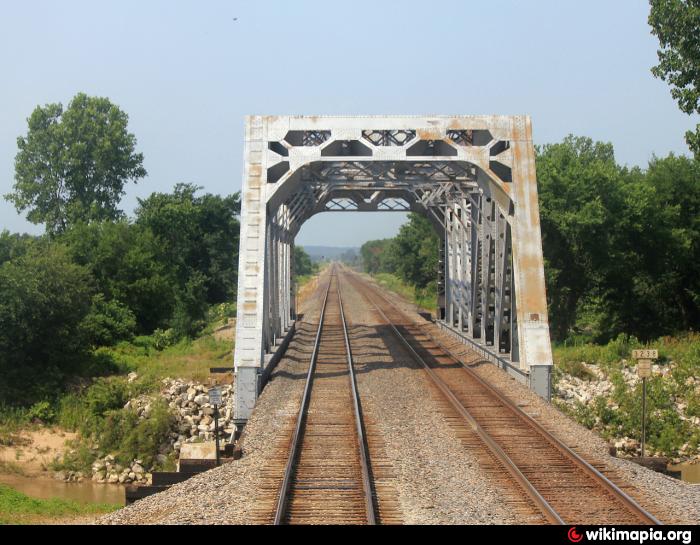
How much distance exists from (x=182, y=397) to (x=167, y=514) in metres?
12.2

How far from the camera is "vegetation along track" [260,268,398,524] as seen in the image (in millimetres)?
9156

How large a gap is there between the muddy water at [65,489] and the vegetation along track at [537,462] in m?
7.83

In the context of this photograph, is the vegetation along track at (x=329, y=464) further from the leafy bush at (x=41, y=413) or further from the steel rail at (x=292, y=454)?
the leafy bush at (x=41, y=413)

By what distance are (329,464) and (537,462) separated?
3.15 metres

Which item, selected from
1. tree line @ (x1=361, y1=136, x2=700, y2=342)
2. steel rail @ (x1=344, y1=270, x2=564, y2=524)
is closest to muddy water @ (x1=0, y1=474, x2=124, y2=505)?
steel rail @ (x1=344, y1=270, x2=564, y2=524)

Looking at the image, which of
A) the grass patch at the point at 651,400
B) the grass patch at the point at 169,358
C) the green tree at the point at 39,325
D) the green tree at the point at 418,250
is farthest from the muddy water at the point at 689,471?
the green tree at the point at 418,250

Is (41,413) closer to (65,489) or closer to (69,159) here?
(65,489)

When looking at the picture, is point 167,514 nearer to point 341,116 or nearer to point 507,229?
point 341,116

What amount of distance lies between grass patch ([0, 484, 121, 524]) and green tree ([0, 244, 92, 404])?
8.08m

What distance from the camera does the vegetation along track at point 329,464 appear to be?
30.0 ft

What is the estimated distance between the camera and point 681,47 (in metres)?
22.0

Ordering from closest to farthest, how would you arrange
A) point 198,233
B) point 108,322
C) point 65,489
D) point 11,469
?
1. point 65,489
2. point 11,469
3. point 108,322
4. point 198,233

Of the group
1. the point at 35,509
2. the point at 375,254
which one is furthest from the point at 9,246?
the point at 375,254
